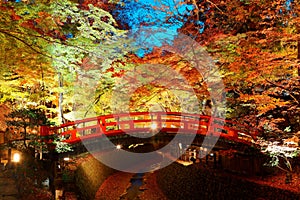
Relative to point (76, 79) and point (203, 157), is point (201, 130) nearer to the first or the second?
point (203, 157)

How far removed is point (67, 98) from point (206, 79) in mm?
7742

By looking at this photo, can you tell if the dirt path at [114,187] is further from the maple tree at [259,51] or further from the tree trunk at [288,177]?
the tree trunk at [288,177]

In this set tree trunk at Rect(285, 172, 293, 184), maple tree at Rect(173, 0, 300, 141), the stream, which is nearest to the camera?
maple tree at Rect(173, 0, 300, 141)

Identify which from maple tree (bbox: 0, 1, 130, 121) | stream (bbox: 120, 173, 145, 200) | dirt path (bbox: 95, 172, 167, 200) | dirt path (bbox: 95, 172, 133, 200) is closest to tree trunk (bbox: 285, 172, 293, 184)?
dirt path (bbox: 95, 172, 167, 200)

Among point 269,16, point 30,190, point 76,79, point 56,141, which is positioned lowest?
point 30,190

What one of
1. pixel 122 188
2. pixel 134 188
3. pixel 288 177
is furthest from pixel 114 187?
pixel 288 177

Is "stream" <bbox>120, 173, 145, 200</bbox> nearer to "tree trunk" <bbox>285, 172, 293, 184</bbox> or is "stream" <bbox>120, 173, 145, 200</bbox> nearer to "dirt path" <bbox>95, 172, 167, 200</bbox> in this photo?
"dirt path" <bbox>95, 172, 167, 200</bbox>

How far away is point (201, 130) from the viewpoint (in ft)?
43.8

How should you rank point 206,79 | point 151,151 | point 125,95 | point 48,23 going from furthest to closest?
point 151,151 → point 125,95 → point 206,79 → point 48,23

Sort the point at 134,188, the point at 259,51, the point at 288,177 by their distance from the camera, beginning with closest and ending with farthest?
the point at 288,177 < the point at 259,51 < the point at 134,188

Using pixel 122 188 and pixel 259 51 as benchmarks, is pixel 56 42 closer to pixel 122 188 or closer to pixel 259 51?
A: pixel 259 51

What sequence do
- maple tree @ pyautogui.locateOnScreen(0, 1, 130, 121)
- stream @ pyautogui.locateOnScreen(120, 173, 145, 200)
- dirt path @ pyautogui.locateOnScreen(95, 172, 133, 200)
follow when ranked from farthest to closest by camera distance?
stream @ pyautogui.locateOnScreen(120, 173, 145, 200), dirt path @ pyautogui.locateOnScreen(95, 172, 133, 200), maple tree @ pyautogui.locateOnScreen(0, 1, 130, 121)

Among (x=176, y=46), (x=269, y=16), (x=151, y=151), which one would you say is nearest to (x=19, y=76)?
(x=176, y=46)

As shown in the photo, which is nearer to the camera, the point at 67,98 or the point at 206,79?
the point at 206,79
